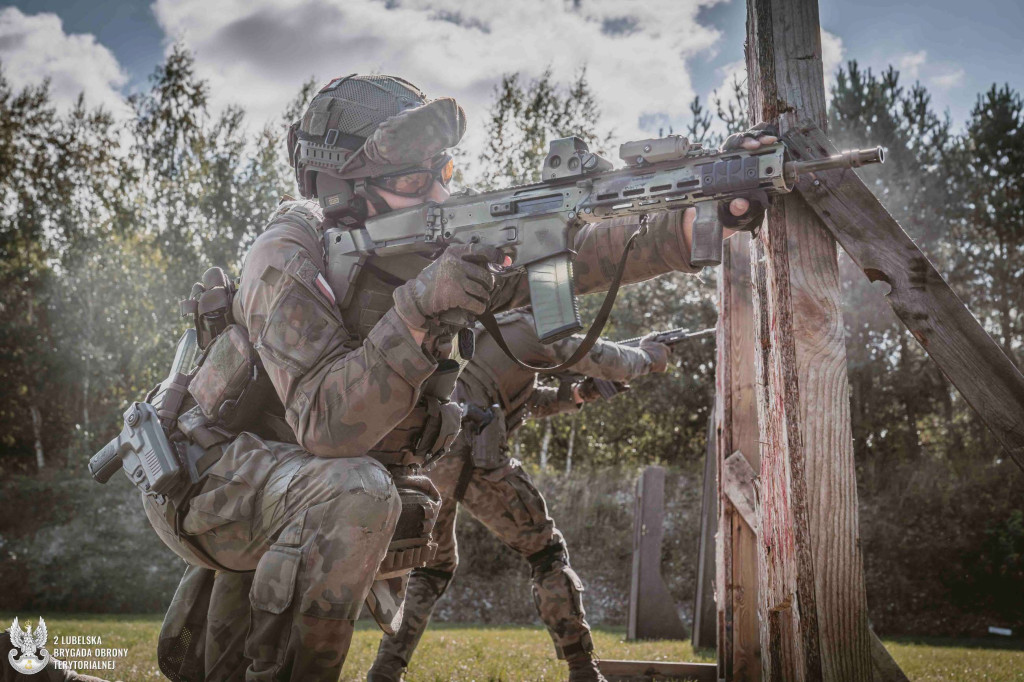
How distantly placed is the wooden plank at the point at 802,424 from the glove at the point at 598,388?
2.55 meters

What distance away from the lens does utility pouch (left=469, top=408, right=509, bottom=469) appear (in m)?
4.76

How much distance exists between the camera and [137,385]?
1844 cm

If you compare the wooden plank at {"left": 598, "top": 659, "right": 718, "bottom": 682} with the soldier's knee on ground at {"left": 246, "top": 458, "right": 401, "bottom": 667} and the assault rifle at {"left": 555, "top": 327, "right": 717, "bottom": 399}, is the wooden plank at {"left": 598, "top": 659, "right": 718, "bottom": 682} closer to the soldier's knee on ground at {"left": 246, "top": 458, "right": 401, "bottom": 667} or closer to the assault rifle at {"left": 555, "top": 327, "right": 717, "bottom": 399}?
the assault rifle at {"left": 555, "top": 327, "right": 717, "bottom": 399}

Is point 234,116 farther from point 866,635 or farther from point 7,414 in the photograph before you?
point 866,635

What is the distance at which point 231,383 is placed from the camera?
332 centimetres

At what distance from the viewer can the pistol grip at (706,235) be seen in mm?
2623

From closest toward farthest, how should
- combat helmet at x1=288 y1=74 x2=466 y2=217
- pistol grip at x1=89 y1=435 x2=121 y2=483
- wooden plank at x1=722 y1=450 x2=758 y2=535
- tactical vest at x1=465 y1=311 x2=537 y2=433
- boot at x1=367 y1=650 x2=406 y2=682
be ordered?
combat helmet at x1=288 y1=74 x2=466 y2=217, pistol grip at x1=89 y1=435 x2=121 y2=483, wooden plank at x1=722 y1=450 x2=758 y2=535, boot at x1=367 y1=650 x2=406 y2=682, tactical vest at x1=465 y1=311 x2=537 y2=433

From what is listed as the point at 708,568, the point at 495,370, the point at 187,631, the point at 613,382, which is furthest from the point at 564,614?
the point at 708,568

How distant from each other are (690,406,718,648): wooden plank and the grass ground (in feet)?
0.59

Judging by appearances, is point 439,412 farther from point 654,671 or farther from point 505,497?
point 654,671

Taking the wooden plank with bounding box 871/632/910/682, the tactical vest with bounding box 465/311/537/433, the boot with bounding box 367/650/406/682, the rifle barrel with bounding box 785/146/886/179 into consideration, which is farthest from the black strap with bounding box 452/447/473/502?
the rifle barrel with bounding box 785/146/886/179

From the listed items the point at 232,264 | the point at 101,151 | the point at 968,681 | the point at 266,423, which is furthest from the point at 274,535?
the point at 101,151

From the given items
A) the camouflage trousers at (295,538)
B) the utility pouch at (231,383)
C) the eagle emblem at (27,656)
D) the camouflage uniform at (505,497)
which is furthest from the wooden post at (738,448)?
the eagle emblem at (27,656)

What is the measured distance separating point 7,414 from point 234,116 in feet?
30.0
